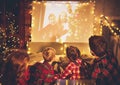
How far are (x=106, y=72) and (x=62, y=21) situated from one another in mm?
2349

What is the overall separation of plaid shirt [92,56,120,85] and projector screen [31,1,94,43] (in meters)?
1.49

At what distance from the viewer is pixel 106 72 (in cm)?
739

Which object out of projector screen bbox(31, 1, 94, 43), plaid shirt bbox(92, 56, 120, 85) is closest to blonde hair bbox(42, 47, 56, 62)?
projector screen bbox(31, 1, 94, 43)

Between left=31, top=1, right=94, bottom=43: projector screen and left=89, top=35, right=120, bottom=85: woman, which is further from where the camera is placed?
left=31, top=1, right=94, bottom=43: projector screen

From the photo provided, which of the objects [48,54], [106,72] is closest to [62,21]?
[48,54]

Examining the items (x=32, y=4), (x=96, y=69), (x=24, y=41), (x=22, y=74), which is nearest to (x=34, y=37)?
(x=24, y=41)

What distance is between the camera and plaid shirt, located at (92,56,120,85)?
24.1 feet

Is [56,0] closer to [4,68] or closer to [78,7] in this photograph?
A: [78,7]

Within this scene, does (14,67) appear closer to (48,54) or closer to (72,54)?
(48,54)

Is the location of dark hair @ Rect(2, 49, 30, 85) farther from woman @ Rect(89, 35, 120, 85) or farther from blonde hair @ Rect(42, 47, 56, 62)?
woman @ Rect(89, 35, 120, 85)

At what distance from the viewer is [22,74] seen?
7.64 meters

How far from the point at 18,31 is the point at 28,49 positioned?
2.42ft

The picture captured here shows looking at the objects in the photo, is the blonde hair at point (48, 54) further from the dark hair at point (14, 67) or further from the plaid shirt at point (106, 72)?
the plaid shirt at point (106, 72)

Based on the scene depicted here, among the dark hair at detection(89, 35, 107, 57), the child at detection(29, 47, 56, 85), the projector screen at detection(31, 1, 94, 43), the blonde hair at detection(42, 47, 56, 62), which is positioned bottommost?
the child at detection(29, 47, 56, 85)
